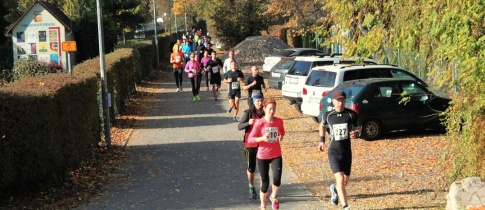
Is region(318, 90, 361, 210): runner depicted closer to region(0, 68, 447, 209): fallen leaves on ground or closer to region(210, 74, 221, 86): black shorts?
region(0, 68, 447, 209): fallen leaves on ground

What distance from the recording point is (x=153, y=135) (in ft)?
60.7

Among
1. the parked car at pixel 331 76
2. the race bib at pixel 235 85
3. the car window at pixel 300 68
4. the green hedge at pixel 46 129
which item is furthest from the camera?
the car window at pixel 300 68

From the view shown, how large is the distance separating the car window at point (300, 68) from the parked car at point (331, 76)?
12.1ft

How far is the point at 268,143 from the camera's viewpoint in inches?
388

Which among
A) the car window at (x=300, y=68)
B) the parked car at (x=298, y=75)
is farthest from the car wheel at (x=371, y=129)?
the car window at (x=300, y=68)

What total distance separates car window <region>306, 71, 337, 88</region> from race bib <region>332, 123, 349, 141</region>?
865cm

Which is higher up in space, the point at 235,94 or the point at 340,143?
the point at 340,143

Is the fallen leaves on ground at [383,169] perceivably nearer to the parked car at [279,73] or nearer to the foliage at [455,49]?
the foliage at [455,49]


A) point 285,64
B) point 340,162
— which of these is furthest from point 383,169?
point 285,64

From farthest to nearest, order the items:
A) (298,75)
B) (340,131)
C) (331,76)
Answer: (298,75) < (331,76) < (340,131)

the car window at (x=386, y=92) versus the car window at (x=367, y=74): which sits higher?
the car window at (x=367, y=74)

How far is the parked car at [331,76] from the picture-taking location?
59.7 feet

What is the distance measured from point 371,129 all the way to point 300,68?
674cm

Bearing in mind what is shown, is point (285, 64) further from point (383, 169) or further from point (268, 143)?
point (268, 143)
